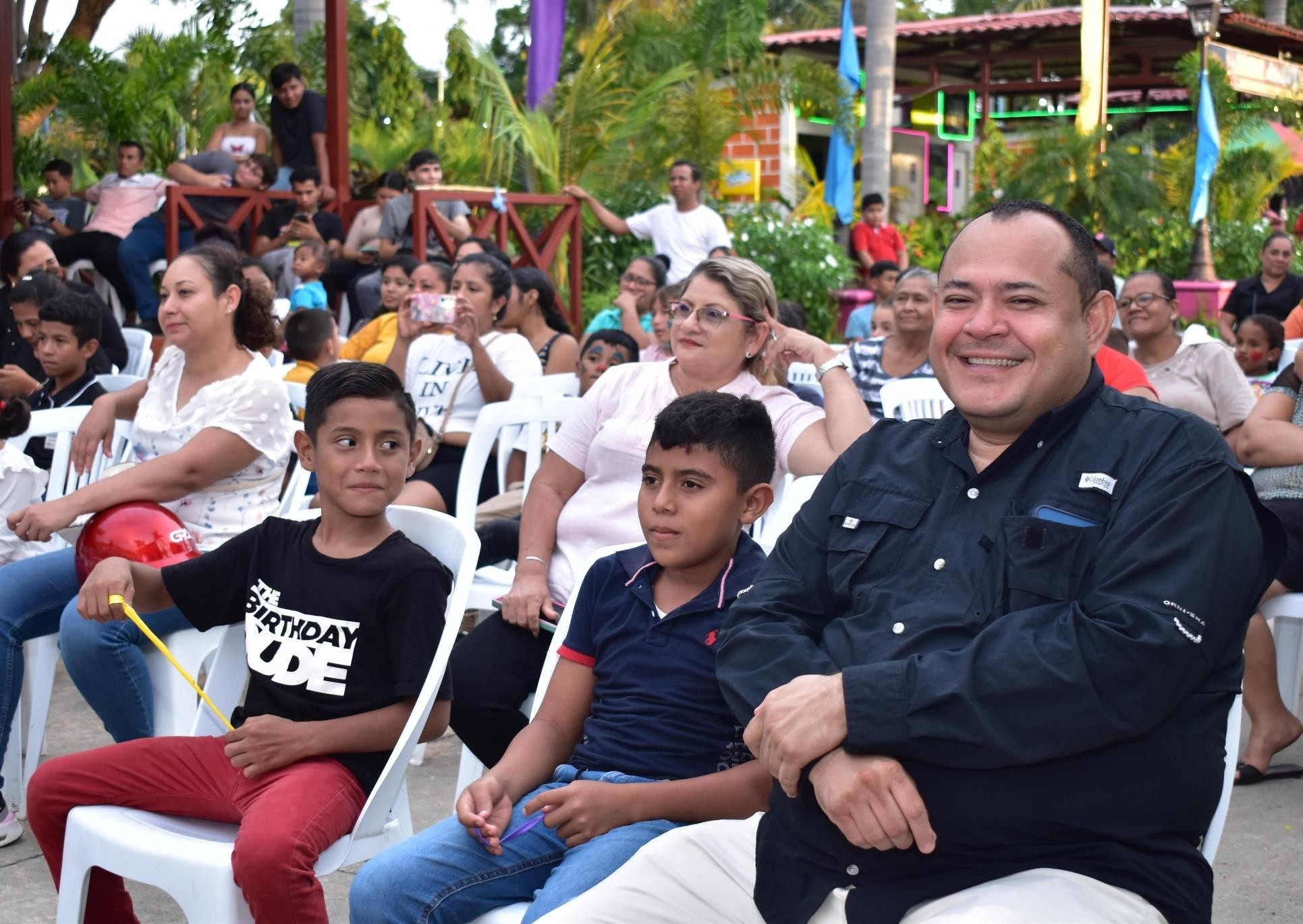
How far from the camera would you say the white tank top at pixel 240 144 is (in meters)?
12.0

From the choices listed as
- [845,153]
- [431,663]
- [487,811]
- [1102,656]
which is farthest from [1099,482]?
[845,153]

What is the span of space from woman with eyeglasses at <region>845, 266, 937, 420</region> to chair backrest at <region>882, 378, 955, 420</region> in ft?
0.59

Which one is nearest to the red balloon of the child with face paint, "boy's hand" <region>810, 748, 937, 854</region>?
"boy's hand" <region>810, 748, 937, 854</region>

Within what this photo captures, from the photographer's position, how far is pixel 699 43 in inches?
642

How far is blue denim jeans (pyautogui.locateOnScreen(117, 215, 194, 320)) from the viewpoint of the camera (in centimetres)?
1022

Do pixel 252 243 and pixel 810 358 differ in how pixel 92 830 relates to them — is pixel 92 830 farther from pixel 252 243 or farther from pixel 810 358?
pixel 252 243

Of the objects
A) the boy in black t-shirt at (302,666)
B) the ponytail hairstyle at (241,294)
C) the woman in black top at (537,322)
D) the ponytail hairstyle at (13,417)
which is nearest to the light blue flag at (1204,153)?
the woman in black top at (537,322)

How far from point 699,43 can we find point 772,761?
15.1 metres

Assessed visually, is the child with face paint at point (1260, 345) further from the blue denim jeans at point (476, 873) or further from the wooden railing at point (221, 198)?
the wooden railing at point (221, 198)

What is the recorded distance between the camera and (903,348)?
5934 mm

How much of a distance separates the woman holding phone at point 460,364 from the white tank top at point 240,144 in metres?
6.51

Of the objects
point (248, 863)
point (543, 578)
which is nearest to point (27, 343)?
point (543, 578)

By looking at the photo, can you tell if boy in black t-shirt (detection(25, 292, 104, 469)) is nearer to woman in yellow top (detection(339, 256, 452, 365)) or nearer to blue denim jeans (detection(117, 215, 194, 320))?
woman in yellow top (detection(339, 256, 452, 365))

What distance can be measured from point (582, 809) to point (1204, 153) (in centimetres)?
1624
